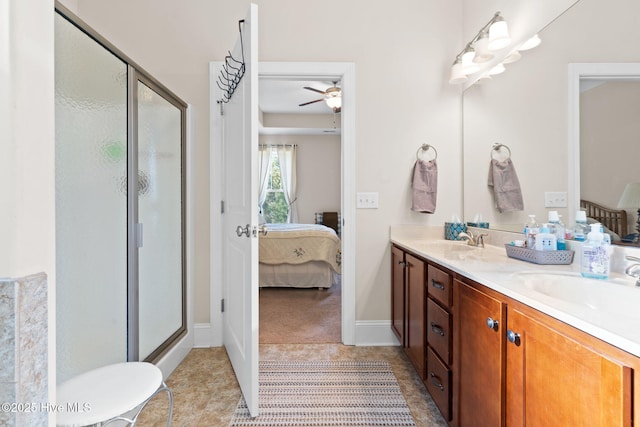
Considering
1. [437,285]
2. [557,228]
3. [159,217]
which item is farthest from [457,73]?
[159,217]

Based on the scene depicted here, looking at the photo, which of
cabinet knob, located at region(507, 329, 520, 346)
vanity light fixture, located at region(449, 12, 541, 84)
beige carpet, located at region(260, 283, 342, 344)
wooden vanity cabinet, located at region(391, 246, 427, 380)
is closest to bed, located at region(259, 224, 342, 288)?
beige carpet, located at region(260, 283, 342, 344)

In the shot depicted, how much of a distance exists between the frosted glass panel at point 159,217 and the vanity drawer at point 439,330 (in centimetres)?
151

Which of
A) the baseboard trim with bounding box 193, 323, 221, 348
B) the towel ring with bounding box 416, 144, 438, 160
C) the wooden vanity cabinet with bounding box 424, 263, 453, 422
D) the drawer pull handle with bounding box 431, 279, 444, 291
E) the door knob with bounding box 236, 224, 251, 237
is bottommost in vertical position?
the baseboard trim with bounding box 193, 323, 221, 348

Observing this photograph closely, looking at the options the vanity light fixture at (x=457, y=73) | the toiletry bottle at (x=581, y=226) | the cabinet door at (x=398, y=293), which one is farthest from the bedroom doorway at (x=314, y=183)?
the toiletry bottle at (x=581, y=226)

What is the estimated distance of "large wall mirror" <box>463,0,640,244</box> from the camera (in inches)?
44.4

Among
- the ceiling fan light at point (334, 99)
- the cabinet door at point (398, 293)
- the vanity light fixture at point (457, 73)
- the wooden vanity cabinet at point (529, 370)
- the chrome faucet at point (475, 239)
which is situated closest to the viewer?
the wooden vanity cabinet at point (529, 370)

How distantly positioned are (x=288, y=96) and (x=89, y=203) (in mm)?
4043

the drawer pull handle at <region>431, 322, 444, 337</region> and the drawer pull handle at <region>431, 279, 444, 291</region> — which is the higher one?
the drawer pull handle at <region>431, 279, 444, 291</region>

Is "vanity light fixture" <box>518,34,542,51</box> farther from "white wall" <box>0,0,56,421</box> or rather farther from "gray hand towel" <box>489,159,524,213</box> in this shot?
"white wall" <box>0,0,56,421</box>

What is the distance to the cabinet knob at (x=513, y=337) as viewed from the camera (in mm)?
851

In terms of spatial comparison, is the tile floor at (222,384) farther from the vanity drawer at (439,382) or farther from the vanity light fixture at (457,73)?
the vanity light fixture at (457,73)

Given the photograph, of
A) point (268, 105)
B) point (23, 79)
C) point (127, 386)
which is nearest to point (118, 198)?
point (127, 386)

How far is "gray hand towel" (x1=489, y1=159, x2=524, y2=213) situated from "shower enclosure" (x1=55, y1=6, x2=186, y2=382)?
207cm

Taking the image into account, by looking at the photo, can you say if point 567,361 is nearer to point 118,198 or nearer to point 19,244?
point 19,244
